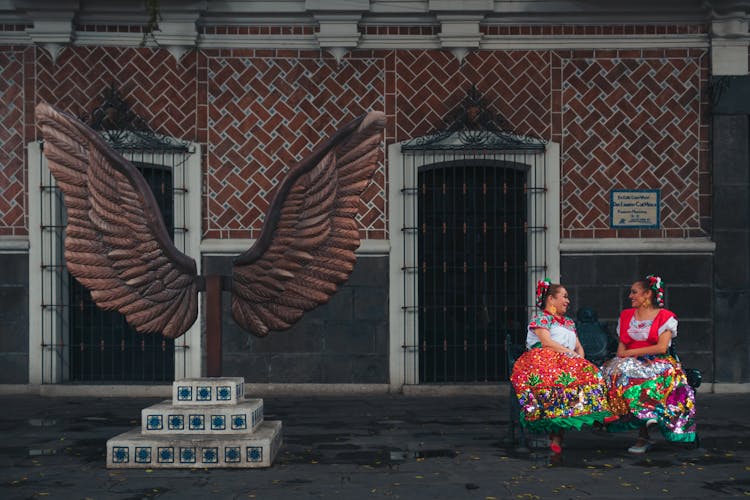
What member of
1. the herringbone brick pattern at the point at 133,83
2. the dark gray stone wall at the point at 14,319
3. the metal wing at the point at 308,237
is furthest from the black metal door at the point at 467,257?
the dark gray stone wall at the point at 14,319

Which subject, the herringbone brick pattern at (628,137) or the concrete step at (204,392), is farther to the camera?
the herringbone brick pattern at (628,137)

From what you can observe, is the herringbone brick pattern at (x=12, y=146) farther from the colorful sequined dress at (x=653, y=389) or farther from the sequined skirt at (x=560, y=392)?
the colorful sequined dress at (x=653, y=389)

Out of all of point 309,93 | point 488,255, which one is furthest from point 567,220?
point 309,93

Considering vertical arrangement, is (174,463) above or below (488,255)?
below

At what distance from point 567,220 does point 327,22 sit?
12.4 feet

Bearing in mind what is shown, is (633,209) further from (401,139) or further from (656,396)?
(656,396)

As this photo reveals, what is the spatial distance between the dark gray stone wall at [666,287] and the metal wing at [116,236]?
5.78 meters

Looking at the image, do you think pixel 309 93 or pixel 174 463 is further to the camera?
pixel 309 93

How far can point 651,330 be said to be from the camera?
7906 mm

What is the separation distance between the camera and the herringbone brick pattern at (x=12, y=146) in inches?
461

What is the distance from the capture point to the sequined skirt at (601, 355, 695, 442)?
308 inches

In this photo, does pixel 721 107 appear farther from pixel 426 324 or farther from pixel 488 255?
pixel 426 324

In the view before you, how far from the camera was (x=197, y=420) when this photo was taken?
24.1ft

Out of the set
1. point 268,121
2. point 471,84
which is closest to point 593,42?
point 471,84
